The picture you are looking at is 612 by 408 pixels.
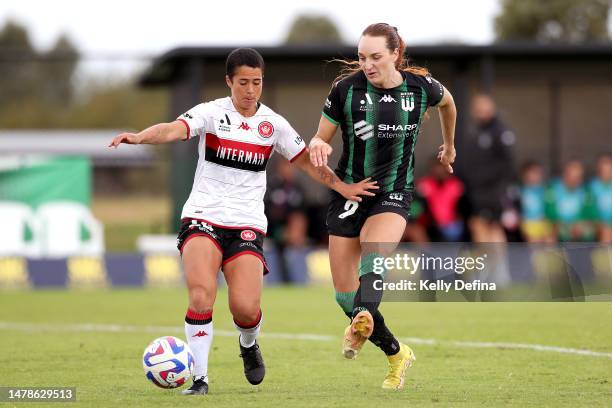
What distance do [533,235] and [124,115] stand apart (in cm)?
2584

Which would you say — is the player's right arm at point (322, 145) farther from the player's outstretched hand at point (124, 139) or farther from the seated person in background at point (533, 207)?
the seated person in background at point (533, 207)

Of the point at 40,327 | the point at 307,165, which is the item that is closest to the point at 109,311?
the point at 40,327

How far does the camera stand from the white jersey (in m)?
7.88

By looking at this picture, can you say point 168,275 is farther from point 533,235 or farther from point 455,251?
point 455,251

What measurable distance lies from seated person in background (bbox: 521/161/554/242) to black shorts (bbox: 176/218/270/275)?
12.3m

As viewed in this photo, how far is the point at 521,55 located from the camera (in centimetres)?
2211

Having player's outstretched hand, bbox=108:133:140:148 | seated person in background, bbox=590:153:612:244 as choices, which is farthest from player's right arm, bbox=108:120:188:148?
seated person in background, bbox=590:153:612:244

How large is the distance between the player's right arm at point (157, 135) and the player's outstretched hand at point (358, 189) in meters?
1.11

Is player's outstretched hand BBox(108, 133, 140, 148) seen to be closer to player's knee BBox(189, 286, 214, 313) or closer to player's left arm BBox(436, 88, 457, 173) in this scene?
player's knee BBox(189, 286, 214, 313)

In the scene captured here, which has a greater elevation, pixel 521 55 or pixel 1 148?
pixel 521 55

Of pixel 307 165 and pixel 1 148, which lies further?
pixel 1 148

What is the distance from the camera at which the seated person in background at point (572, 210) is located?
19.5 metres

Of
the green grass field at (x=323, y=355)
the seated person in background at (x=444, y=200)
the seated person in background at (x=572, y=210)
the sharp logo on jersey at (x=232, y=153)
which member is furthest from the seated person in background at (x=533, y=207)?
the sharp logo on jersey at (x=232, y=153)

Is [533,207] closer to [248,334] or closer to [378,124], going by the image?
[378,124]
